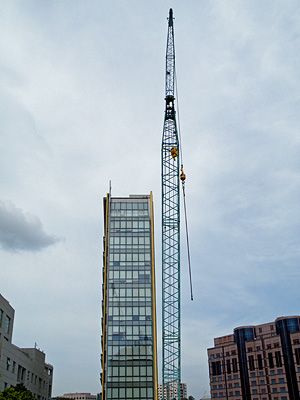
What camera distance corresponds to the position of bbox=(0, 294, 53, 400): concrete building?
76.3 meters

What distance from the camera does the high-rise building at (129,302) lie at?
9056 cm

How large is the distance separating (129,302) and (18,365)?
28.5 m

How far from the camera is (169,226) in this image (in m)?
92.2

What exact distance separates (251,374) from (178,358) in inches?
2449

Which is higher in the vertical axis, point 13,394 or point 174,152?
point 174,152

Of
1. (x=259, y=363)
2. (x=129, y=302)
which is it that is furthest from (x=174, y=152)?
(x=259, y=363)

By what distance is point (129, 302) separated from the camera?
3871 inches

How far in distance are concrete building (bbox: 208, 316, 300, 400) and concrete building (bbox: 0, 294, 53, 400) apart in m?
61.1

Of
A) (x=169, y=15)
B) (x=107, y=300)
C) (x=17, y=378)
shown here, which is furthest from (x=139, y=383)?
(x=169, y=15)

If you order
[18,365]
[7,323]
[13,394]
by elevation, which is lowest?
[13,394]

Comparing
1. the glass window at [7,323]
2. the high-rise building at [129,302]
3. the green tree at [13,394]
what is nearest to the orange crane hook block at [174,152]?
the high-rise building at [129,302]

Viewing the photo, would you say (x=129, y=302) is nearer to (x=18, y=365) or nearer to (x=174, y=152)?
(x=18, y=365)

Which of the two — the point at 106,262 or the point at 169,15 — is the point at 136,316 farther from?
the point at 169,15

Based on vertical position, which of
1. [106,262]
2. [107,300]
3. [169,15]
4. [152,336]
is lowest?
[152,336]
